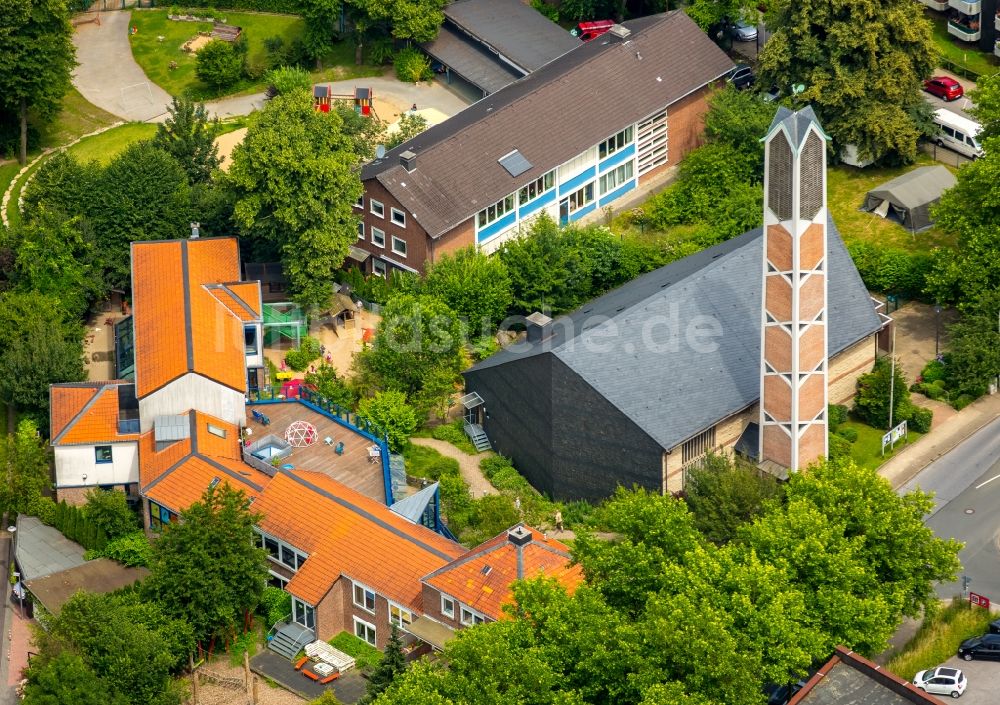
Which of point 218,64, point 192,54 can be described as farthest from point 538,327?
point 192,54

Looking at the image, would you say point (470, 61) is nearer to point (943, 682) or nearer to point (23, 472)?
point (23, 472)

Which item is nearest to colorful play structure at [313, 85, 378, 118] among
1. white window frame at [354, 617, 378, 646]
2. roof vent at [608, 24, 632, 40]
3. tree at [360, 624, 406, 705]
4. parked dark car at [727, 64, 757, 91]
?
roof vent at [608, 24, 632, 40]

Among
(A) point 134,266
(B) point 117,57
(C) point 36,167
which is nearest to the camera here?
(A) point 134,266

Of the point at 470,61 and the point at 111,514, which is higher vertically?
the point at 470,61

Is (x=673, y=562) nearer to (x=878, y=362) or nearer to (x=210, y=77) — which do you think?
(x=878, y=362)

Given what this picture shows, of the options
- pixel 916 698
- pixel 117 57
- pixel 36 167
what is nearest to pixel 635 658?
pixel 916 698
